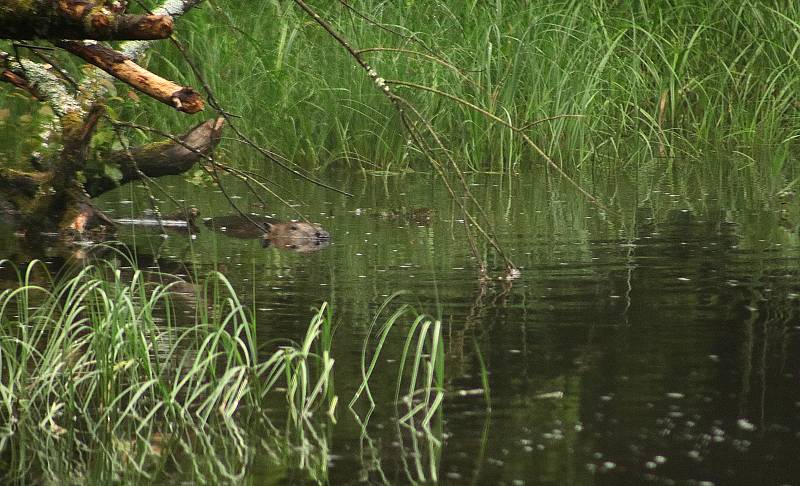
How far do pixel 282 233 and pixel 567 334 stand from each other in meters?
3.67

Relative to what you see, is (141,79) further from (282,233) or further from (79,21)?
(282,233)

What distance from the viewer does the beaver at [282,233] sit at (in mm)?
8750

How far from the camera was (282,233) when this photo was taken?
9031mm

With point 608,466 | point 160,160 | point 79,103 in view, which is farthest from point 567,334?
point 160,160

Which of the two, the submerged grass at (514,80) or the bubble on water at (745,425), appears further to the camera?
the submerged grass at (514,80)

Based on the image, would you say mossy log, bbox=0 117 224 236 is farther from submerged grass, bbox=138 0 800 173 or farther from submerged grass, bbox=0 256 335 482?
submerged grass, bbox=0 256 335 482

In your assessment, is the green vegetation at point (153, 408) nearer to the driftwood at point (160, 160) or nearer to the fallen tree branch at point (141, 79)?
the fallen tree branch at point (141, 79)

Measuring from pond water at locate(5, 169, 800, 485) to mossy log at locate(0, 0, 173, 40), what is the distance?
1.01 meters

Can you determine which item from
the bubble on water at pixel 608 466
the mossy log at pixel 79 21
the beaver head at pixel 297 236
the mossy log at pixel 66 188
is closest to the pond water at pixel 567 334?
the bubble on water at pixel 608 466

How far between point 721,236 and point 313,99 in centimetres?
586

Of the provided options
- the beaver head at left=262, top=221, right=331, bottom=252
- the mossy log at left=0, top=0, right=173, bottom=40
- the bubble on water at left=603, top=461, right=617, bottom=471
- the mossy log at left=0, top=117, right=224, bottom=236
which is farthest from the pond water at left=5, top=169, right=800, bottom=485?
the mossy log at left=0, top=0, right=173, bottom=40

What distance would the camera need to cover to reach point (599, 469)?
12.8ft

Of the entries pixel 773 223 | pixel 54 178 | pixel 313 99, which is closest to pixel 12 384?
pixel 54 178

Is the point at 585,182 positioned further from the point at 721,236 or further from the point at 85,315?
the point at 85,315
